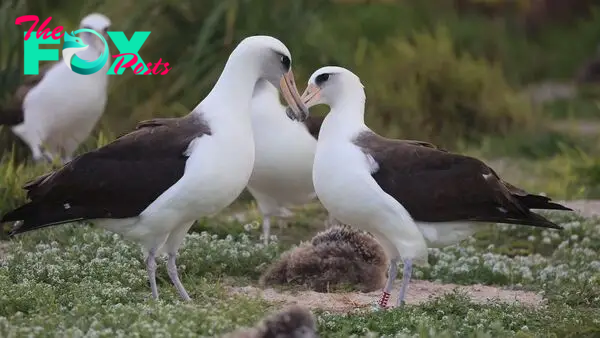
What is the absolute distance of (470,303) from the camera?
6.62 m

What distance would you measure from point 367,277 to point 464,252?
107 cm

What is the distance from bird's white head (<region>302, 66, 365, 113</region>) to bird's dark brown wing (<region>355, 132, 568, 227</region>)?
39cm

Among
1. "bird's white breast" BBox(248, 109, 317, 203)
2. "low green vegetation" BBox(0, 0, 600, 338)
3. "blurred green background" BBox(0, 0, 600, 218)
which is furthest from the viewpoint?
"blurred green background" BBox(0, 0, 600, 218)

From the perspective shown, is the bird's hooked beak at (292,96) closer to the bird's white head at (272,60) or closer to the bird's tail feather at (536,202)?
the bird's white head at (272,60)

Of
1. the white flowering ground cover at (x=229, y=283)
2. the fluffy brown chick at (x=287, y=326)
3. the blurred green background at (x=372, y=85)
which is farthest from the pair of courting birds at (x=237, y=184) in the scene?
the blurred green background at (x=372, y=85)

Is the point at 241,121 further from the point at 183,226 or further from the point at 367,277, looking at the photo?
the point at 367,277

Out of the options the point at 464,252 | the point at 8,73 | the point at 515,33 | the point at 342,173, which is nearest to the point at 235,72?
the point at 342,173

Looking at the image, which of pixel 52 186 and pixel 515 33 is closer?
pixel 52 186

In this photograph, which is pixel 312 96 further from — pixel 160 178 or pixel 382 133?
pixel 382 133

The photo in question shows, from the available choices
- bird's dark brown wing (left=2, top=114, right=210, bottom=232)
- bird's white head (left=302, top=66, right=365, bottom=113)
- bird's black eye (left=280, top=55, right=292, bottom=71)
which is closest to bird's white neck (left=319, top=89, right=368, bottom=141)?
bird's white head (left=302, top=66, right=365, bottom=113)

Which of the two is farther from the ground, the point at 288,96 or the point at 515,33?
the point at 515,33

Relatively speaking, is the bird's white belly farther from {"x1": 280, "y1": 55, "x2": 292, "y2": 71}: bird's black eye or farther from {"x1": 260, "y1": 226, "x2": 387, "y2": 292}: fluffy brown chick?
{"x1": 260, "y1": 226, "x2": 387, "y2": 292}: fluffy brown chick

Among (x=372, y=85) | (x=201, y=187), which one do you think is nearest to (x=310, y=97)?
(x=201, y=187)

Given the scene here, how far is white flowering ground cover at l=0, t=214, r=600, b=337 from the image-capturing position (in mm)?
5766
